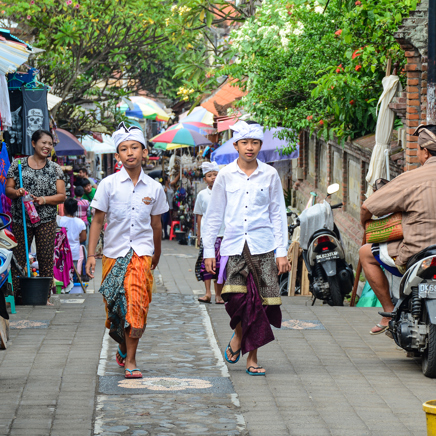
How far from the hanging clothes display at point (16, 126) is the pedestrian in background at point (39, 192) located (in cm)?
161

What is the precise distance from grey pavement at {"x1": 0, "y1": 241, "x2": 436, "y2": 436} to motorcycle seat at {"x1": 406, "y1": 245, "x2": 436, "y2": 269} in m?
0.85

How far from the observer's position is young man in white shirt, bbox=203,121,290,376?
6031 millimetres

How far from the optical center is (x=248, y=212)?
6.12 m

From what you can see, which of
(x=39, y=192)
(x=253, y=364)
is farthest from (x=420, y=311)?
(x=39, y=192)

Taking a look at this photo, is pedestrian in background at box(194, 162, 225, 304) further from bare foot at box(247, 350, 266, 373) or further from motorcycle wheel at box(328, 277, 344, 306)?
bare foot at box(247, 350, 266, 373)

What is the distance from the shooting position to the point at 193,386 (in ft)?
18.4

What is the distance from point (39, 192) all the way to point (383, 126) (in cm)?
445

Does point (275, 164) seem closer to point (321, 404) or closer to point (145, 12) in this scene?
point (145, 12)

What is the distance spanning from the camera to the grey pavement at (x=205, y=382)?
15.6 feet

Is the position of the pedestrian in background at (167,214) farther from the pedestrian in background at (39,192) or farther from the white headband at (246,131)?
the white headband at (246,131)

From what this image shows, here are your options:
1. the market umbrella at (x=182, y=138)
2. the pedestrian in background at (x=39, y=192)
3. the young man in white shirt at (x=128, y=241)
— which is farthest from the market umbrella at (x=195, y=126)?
the young man in white shirt at (x=128, y=241)

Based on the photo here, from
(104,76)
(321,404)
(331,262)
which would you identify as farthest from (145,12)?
(321,404)

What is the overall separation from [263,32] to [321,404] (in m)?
11.1

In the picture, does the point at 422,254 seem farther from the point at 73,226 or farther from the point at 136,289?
the point at 73,226
